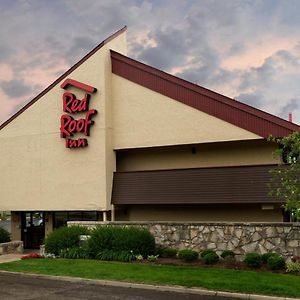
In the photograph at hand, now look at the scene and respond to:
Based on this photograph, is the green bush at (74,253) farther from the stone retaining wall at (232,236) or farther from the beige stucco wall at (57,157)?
the beige stucco wall at (57,157)

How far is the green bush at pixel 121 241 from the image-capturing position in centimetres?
1931

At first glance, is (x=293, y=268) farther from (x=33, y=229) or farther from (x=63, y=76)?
(x=33, y=229)

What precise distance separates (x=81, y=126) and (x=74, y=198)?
4.01 metres

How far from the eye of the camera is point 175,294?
43.7ft

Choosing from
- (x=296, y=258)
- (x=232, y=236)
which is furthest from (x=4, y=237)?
(x=296, y=258)

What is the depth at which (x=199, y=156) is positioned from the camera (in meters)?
23.8

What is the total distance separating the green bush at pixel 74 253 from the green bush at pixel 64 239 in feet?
1.06

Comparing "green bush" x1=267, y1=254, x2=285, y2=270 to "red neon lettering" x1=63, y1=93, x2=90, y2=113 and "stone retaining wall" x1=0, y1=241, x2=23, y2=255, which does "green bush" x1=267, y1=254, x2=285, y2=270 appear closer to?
"red neon lettering" x1=63, y1=93, x2=90, y2=113

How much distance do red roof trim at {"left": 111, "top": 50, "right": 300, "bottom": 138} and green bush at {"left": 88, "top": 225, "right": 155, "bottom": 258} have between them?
267 inches

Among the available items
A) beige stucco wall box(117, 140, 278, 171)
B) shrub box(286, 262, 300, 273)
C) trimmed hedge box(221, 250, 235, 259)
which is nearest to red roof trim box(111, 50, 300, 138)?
beige stucco wall box(117, 140, 278, 171)

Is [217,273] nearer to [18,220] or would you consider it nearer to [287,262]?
[287,262]

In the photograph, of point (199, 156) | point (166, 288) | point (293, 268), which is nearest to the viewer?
point (166, 288)

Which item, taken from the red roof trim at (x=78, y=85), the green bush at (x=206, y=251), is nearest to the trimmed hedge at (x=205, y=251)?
the green bush at (x=206, y=251)

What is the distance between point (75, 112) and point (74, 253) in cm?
829
